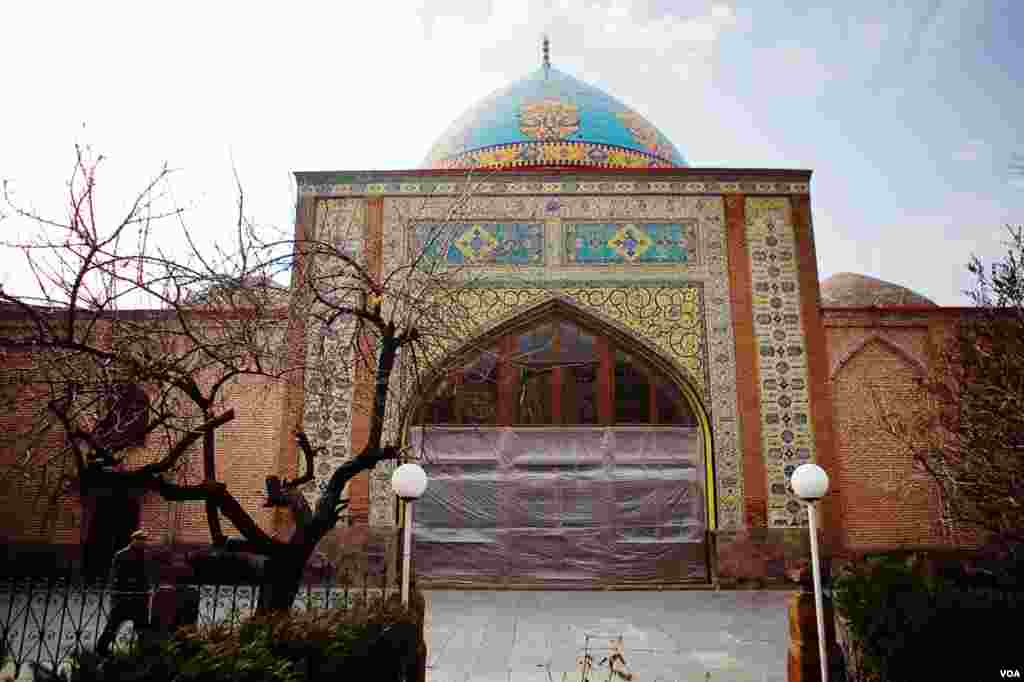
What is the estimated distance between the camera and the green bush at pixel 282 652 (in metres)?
2.37

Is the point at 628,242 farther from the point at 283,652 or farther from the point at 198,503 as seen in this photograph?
the point at 283,652

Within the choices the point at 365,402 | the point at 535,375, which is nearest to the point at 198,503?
the point at 365,402

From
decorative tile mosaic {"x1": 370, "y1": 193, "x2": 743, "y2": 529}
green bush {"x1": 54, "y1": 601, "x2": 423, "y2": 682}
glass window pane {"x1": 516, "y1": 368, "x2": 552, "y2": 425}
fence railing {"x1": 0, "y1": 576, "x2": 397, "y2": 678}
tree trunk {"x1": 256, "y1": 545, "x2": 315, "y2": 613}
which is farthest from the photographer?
glass window pane {"x1": 516, "y1": 368, "x2": 552, "y2": 425}

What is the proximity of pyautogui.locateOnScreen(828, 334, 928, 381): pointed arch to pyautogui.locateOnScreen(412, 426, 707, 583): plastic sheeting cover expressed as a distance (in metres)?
2.31

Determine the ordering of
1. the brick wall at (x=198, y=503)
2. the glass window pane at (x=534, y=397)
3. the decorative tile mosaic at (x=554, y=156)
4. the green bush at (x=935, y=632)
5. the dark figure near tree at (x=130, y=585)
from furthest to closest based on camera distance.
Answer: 1. the decorative tile mosaic at (x=554, y=156)
2. the glass window pane at (x=534, y=397)
3. the brick wall at (x=198, y=503)
4. the dark figure near tree at (x=130, y=585)
5. the green bush at (x=935, y=632)

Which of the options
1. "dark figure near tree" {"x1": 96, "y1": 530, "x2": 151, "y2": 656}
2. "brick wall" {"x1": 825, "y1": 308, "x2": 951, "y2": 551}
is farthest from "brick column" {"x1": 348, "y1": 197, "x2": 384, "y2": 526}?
"brick wall" {"x1": 825, "y1": 308, "x2": 951, "y2": 551}

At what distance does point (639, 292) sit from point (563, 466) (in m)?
2.53

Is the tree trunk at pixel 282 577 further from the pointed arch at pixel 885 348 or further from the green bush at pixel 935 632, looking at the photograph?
the pointed arch at pixel 885 348

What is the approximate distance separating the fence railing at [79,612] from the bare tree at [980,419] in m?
5.60

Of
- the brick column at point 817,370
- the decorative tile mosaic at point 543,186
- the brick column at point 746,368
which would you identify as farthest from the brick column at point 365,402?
the brick column at point 817,370

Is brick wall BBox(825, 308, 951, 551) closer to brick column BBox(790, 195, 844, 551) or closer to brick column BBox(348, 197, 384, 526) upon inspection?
brick column BBox(790, 195, 844, 551)

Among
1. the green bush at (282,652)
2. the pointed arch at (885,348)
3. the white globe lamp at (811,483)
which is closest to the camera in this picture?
the green bush at (282,652)

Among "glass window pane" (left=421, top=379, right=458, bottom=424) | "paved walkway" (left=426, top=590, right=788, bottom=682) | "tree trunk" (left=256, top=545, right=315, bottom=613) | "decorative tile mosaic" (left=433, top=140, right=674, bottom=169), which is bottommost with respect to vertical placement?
"paved walkway" (left=426, top=590, right=788, bottom=682)

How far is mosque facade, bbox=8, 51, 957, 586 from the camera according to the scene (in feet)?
29.8
